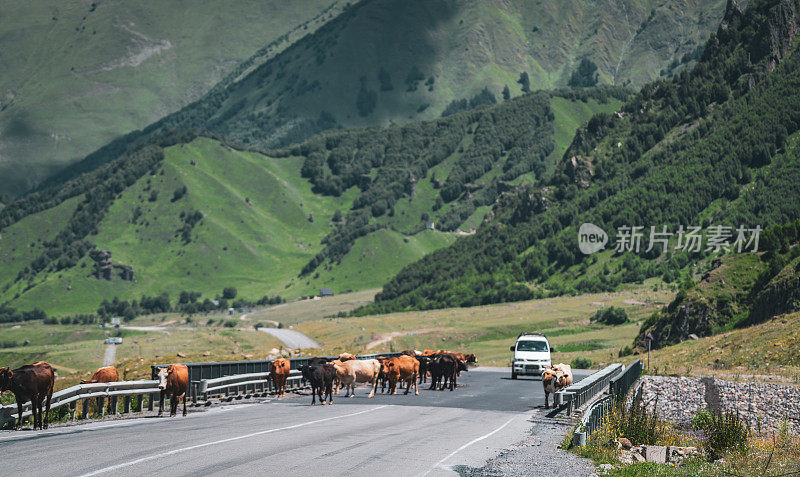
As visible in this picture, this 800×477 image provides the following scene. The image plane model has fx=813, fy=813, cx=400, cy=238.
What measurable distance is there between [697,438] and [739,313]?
4472 centimetres

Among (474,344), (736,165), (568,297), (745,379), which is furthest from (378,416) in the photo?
(736,165)

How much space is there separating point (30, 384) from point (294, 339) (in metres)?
123

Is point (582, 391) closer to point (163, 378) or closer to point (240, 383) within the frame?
point (163, 378)

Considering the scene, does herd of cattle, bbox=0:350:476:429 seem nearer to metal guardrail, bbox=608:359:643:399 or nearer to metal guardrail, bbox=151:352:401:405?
metal guardrail, bbox=151:352:401:405

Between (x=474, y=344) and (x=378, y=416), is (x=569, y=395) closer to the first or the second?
(x=378, y=416)

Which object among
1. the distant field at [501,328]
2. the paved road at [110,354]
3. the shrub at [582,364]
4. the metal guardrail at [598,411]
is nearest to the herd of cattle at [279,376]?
the metal guardrail at [598,411]

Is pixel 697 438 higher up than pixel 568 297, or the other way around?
pixel 568 297

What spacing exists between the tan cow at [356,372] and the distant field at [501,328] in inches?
2189

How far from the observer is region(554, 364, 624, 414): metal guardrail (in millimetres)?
26345

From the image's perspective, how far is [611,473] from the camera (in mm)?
16703

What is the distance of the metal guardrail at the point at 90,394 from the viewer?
23109mm

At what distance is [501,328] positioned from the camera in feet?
425

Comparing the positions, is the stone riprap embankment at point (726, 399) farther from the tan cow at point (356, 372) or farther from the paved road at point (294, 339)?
the paved road at point (294, 339)

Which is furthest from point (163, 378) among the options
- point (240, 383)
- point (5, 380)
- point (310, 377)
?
point (240, 383)
